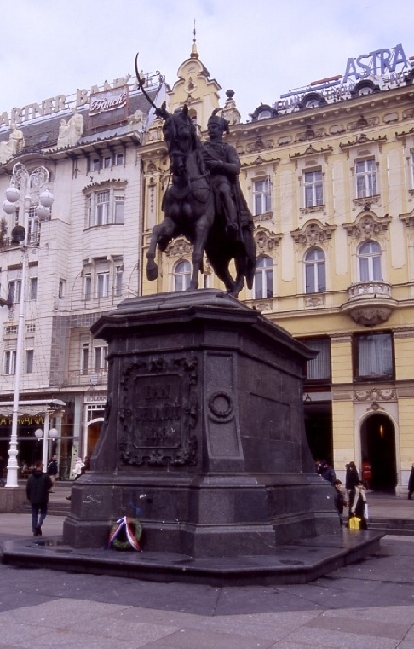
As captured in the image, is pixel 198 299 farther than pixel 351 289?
No

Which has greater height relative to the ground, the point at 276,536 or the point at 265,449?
the point at 265,449

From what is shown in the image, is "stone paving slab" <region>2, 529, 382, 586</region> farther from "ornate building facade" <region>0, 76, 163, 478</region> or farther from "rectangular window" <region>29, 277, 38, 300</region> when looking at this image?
"rectangular window" <region>29, 277, 38, 300</region>

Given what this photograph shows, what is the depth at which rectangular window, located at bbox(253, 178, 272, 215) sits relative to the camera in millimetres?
33125

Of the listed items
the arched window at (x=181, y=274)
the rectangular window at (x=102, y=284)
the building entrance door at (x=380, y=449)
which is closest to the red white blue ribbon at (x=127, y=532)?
the building entrance door at (x=380, y=449)

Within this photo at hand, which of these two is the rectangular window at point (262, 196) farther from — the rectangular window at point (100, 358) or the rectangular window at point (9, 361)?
the rectangular window at point (9, 361)

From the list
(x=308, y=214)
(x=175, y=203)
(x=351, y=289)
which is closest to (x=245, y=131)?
(x=308, y=214)

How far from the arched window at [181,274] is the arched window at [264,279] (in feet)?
11.5

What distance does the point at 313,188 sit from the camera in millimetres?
32125

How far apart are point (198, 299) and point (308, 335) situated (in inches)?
835

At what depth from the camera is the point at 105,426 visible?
9859 millimetres

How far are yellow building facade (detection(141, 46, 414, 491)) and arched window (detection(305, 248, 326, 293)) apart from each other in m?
0.05

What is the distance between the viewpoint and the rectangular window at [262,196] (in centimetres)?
3312

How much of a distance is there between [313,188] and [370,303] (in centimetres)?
681

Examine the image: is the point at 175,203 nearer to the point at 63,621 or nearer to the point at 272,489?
the point at 272,489
